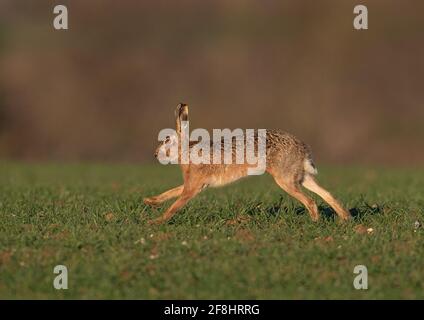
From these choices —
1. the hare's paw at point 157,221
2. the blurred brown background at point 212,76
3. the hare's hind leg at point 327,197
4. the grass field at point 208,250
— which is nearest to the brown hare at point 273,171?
the hare's hind leg at point 327,197

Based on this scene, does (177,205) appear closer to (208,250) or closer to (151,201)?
(151,201)

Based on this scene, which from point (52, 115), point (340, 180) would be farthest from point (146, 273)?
point (52, 115)

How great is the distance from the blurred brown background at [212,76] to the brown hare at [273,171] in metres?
19.0

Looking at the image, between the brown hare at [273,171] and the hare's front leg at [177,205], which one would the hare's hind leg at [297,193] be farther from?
the hare's front leg at [177,205]

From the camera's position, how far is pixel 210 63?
32.9 meters

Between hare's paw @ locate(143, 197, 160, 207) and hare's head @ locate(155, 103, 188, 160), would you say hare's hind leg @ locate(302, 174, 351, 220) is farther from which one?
hare's paw @ locate(143, 197, 160, 207)

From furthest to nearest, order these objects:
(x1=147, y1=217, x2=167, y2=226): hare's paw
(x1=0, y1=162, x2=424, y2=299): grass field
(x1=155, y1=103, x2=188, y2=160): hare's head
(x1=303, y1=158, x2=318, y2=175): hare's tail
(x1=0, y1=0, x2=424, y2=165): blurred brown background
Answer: (x1=0, y1=0, x2=424, y2=165): blurred brown background
(x1=303, y1=158, x2=318, y2=175): hare's tail
(x1=155, y1=103, x2=188, y2=160): hare's head
(x1=147, y1=217, x2=167, y2=226): hare's paw
(x1=0, y1=162, x2=424, y2=299): grass field

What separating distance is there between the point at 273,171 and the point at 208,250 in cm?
237

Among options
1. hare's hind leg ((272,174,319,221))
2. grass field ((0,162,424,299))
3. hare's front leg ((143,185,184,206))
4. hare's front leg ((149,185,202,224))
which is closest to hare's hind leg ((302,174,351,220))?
grass field ((0,162,424,299))

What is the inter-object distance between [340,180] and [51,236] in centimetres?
1143

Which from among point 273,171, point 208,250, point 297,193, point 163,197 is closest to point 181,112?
point 163,197

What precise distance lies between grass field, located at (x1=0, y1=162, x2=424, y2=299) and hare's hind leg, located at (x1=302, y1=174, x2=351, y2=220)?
0.22 meters

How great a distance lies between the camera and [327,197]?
10.8m

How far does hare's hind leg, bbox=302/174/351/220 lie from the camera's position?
1055 centimetres
